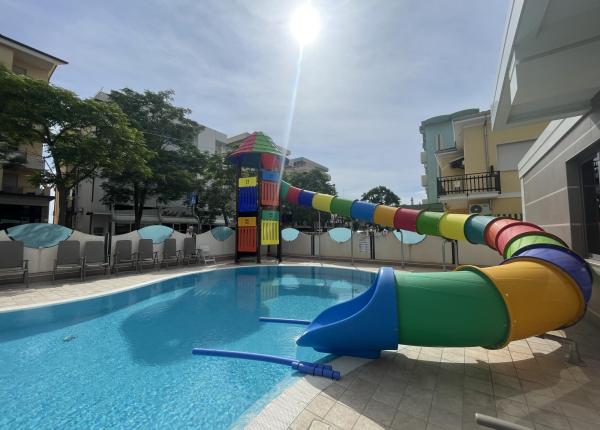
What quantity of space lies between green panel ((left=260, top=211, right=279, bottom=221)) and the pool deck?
12418mm

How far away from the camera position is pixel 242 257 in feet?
54.3

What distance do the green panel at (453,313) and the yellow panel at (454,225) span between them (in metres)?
Result: 5.55

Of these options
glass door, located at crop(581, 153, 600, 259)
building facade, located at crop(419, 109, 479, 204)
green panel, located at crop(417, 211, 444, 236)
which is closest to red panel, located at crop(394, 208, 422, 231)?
green panel, located at crop(417, 211, 444, 236)

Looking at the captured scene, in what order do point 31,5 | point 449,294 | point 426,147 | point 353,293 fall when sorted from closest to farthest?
point 449,294 → point 31,5 → point 353,293 → point 426,147

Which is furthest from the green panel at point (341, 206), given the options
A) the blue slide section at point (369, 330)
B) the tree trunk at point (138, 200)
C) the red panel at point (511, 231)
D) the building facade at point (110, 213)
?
the building facade at point (110, 213)

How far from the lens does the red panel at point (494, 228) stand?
19.7ft

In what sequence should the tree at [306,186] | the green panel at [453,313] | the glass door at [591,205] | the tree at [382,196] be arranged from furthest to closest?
the tree at [382,196] < the tree at [306,186] < the glass door at [591,205] < the green panel at [453,313]

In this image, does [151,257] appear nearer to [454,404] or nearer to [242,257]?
[242,257]

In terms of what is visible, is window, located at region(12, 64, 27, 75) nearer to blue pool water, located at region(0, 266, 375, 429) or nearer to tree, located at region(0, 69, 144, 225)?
tree, located at region(0, 69, 144, 225)

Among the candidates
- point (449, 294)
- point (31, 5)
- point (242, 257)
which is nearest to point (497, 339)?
point (449, 294)

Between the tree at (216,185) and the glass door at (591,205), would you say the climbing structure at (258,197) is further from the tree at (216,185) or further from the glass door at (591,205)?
the glass door at (591,205)

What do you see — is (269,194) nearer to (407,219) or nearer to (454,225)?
(407,219)

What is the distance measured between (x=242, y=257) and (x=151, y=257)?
5246mm

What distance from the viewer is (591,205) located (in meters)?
4.90
